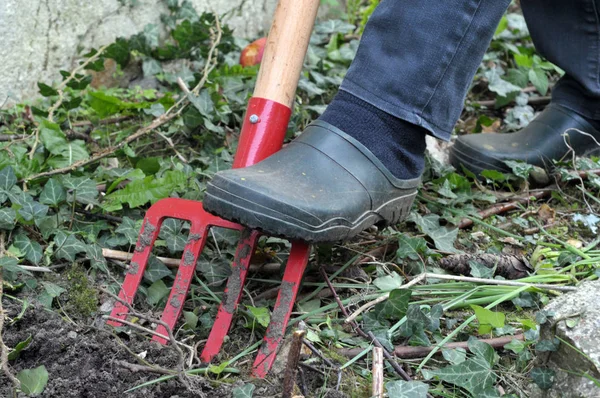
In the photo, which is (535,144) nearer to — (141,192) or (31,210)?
(141,192)

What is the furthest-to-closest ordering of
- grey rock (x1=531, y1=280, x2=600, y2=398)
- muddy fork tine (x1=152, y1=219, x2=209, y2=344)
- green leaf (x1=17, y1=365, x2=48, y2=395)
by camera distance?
1. muddy fork tine (x1=152, y1=219, x2=209, y2=344)
2. green leaf (x1=17, y1=365, x2=48, y2=395)
3. grey rock (x1=531, y1=280, x2=600, y2=398)

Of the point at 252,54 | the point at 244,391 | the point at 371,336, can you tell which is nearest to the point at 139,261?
the point at 244,391

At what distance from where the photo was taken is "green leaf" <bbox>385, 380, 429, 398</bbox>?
1239 millimetres

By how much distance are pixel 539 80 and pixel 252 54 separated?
1.14 metres

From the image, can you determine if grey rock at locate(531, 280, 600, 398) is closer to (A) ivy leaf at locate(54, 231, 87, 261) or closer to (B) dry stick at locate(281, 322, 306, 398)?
(B) dry stick at locate(281, 322, 306, 398)

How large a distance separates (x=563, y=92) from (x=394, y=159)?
94 centimetres

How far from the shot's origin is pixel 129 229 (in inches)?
67.1

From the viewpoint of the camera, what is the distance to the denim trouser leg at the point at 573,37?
2047 millimetres

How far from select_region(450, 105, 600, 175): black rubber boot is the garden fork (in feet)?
2.44

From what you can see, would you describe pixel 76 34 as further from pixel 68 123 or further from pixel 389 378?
pixel 389 378

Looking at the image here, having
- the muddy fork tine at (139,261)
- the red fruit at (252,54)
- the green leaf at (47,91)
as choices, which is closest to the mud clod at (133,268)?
the muddy fork tine at (139,261)

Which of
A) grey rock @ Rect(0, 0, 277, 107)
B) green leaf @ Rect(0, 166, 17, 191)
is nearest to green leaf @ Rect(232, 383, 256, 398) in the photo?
green leaf @ Rect(0, 166, 17, 191)

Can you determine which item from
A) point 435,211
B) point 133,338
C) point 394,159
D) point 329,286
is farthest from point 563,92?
point 133,338

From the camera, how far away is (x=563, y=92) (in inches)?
88.9
